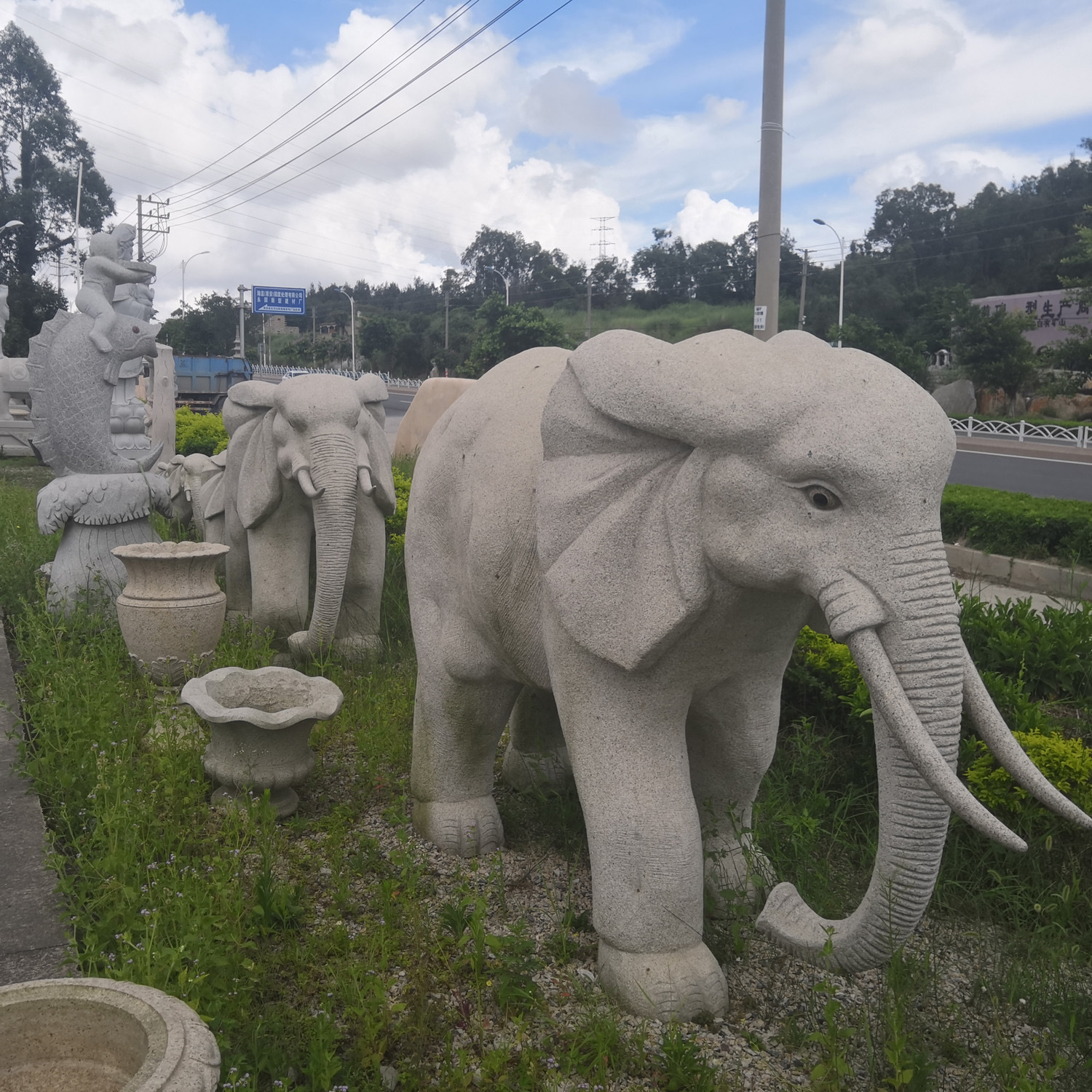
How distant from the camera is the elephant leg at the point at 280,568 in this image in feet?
18.7

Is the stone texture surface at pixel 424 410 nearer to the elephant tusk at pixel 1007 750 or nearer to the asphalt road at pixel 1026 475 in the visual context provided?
the asphalt road at pixel 1026 475

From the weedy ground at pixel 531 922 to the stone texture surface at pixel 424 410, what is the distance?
810cm

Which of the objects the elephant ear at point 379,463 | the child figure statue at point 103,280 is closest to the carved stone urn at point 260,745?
the elephant ear at point 379,463

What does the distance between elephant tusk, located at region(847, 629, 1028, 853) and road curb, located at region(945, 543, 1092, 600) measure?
20.0ft

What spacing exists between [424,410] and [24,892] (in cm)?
985

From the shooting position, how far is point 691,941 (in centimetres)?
259

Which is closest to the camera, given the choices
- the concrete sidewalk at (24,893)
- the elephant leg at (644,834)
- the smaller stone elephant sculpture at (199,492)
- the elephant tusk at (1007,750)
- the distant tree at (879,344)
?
the elephant tusk at (1007,750)

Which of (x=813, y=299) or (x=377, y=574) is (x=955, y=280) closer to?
(x=813, y=299)

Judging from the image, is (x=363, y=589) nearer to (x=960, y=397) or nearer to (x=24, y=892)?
(x=24, y=892)

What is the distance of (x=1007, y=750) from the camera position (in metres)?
2.04

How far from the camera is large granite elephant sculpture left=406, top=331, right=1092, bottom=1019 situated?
6.50 feet

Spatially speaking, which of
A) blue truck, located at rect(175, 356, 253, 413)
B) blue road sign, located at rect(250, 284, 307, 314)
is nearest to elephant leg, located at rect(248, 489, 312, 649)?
blue road sign, located at rect(250, 284, 307, 314)

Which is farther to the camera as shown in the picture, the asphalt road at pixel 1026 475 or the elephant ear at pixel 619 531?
the asphalt road at pixel 1026 475

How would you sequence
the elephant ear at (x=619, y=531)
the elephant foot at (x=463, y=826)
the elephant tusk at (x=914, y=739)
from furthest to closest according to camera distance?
1. the elephant foot at (x=463, y=826)
2. the elephant ear at (x=619, y=531)
3. the elephant tusk at (x=914, y=739)
